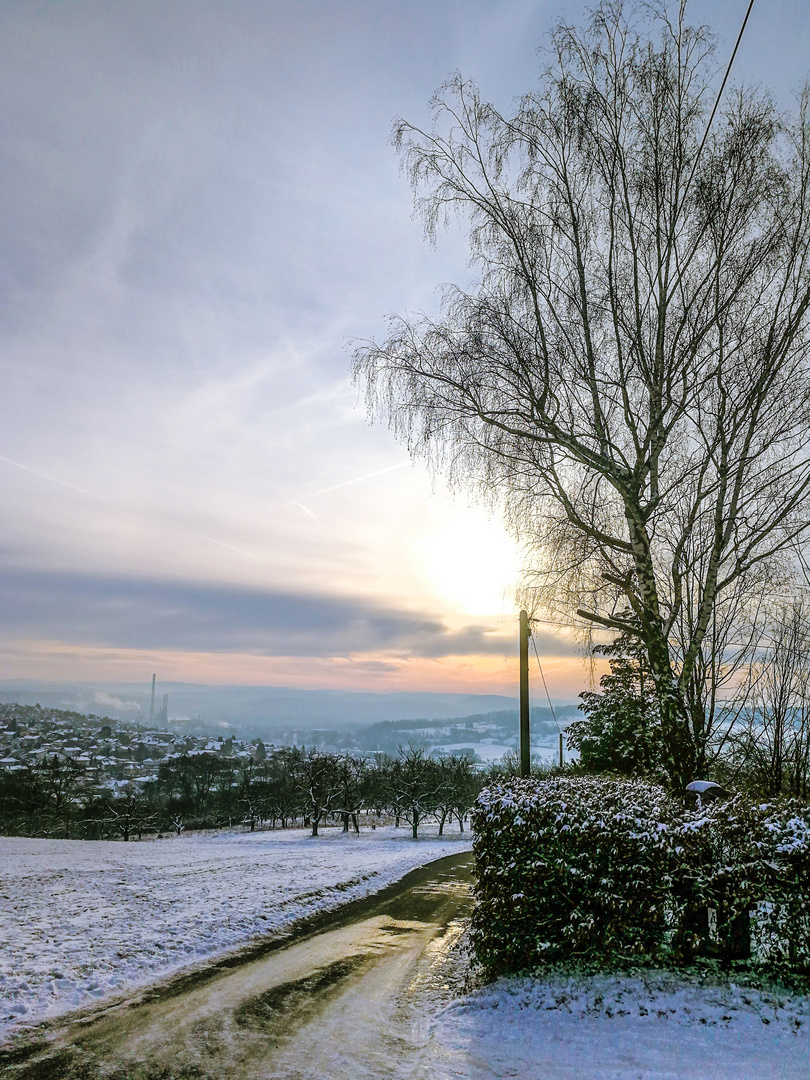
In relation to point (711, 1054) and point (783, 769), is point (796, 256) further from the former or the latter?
point (711, 1054)

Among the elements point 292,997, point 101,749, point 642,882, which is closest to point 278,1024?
point 292,997

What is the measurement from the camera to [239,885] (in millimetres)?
16219

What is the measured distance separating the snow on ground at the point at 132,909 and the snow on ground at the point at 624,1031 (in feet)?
15.3

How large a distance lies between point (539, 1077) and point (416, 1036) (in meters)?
1.59

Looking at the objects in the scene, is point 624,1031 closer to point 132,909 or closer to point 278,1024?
point 278,1024

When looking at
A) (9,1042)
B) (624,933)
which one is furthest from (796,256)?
(9,1042)

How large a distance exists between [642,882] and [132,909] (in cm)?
1078

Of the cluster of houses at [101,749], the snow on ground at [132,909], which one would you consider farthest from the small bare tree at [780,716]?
the cluster of houses at [101,749]

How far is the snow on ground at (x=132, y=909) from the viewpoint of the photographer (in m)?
8.00

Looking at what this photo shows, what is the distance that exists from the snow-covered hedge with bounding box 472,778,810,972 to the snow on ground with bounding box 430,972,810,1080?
1.33 feet

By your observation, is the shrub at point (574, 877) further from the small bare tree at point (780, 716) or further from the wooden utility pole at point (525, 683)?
the wooden utility pole at point (525, 683)

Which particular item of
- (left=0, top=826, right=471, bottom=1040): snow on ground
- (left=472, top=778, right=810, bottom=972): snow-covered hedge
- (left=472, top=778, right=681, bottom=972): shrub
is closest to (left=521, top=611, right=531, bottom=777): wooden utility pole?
(left=0, top=826, right=471, bottom=1040): snow on ground

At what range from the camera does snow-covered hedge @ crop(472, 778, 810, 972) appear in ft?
22.4

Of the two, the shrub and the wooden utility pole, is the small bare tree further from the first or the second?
the wooden utility pole
